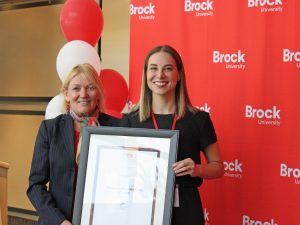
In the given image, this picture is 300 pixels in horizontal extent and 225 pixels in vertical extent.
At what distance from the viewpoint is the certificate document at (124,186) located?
4.89 ft

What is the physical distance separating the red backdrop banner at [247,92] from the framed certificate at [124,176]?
1.23 m

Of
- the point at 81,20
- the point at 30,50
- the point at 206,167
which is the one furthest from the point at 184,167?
the point at 30,50

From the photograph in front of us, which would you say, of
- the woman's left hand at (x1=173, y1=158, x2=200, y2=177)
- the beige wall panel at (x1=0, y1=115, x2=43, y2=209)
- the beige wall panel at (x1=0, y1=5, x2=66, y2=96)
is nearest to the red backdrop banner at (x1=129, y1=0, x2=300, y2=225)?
the woman's left hand at (x1=173, y1=158, x2=200, y2=177)

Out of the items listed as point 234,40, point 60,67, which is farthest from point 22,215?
point 234,40

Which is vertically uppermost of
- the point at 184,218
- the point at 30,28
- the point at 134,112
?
the point at 30,28

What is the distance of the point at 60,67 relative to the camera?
275 centimetres

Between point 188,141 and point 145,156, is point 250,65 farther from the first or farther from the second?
point 145,156

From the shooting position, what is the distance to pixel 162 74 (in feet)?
5.49

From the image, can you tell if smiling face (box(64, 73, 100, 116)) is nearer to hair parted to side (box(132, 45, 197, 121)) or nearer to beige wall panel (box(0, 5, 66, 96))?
hair parted to side (box(132, 45, 197, 121))

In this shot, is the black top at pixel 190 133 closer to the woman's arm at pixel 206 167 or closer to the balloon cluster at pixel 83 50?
the woman's arm at pixel 206 167

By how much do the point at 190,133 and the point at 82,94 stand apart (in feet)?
1.62

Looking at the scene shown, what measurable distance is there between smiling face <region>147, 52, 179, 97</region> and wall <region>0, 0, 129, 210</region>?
305 centimetres

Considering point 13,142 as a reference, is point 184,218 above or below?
below

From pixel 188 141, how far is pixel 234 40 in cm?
123
